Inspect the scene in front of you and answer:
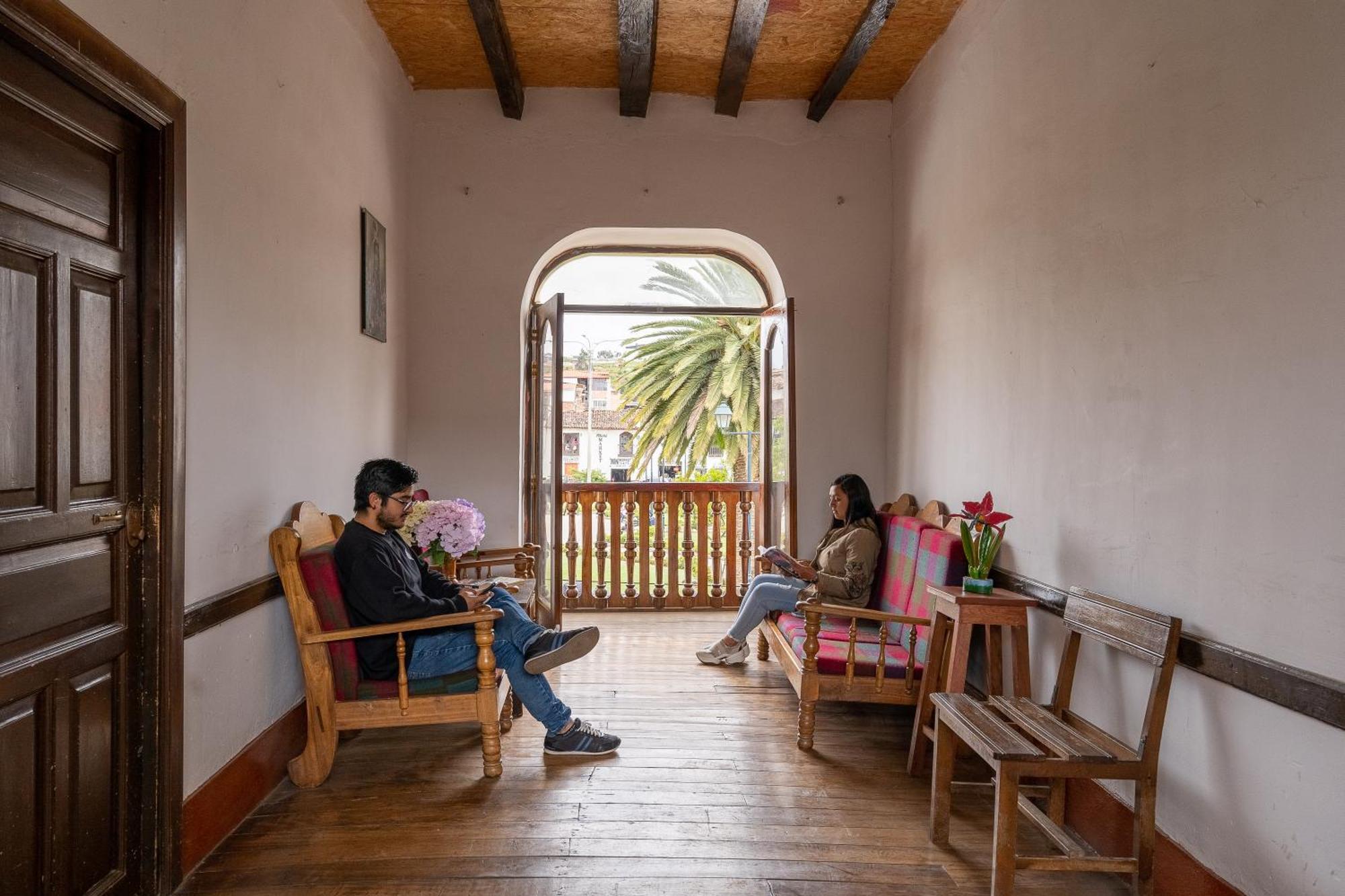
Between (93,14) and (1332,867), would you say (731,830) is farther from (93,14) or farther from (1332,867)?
(93,14)

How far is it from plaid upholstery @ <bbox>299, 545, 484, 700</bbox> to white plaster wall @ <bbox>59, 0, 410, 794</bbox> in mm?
168

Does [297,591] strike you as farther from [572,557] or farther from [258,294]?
[572,557]

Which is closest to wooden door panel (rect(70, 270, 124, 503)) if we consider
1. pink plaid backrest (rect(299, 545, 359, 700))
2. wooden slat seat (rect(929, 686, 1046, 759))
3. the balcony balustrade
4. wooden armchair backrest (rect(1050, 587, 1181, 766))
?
pink plaid backrest (rect(299, 545, 359, 700))

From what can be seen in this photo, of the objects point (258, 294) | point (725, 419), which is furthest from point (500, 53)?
point (725, 419)

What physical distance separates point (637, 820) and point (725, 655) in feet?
6.57

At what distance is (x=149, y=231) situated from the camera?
7.41 feet

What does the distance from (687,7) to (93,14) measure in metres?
2.79

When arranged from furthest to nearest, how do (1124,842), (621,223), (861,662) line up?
(621,223) < (861,662) < (1124,842)

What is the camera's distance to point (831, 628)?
416 cm

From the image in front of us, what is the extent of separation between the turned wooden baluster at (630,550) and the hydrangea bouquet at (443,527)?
2.48 meters

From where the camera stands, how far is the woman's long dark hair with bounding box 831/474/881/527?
14.6 ft

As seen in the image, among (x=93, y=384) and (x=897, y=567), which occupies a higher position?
(x=93, y=384)

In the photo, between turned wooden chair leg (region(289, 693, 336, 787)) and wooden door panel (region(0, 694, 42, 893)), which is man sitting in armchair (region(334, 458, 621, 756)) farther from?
wooden door panel (region(0, 694, 42, 893))

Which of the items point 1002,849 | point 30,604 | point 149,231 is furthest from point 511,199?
point 1002,849
